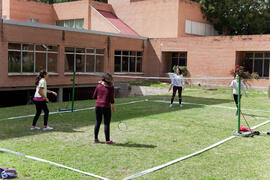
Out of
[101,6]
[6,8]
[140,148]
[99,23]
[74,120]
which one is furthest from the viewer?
[6,8]

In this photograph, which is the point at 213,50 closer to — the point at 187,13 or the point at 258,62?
the point at 258,62

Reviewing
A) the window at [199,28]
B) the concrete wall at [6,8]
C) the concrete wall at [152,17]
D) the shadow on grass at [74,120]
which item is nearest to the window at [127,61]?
the concrete wall at [152,17]

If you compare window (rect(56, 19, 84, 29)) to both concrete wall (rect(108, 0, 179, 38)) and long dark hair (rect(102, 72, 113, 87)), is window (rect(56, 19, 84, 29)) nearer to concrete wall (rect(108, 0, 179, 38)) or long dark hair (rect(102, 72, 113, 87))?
concrete wall (rect(108, 0, 179, 38))

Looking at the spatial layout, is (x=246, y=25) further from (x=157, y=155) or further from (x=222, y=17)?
(x=157, y=155)

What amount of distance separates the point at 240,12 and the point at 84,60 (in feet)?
71.2

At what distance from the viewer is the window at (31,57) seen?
25984 millimetres

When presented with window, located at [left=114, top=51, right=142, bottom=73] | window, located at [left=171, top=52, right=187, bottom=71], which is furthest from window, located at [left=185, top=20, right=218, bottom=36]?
window, located at [left=114, top=51, right=142, bottom=73]

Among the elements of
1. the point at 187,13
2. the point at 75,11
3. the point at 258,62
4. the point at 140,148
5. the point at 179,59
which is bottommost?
the point at 140,148

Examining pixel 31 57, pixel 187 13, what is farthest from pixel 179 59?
pixel 31 57

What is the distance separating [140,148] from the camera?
8.84 meters

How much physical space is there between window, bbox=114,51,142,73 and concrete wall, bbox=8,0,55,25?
16701mm

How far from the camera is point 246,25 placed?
43156 millimetres

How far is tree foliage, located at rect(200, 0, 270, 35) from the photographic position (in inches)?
1633

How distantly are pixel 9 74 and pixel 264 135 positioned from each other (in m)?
20.2
